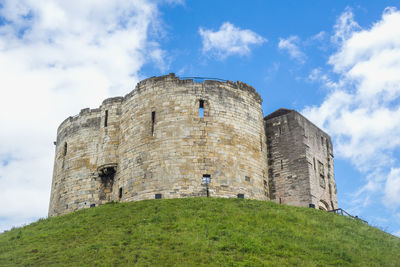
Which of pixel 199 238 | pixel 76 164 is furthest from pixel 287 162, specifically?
pixel 76 164

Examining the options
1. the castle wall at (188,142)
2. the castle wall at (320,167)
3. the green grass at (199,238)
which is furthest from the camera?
the castle wall at (320,167)

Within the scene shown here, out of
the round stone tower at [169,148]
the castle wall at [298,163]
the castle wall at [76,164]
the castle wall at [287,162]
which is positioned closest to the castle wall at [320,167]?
the castle wall at [298,163]

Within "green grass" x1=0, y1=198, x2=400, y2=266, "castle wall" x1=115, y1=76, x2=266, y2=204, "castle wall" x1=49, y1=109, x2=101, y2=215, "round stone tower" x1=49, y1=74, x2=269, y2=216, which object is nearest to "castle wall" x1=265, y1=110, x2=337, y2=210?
"round stone tower" x1=49, y1=74, x2=269, y2=216

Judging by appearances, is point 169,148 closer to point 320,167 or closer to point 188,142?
point 188,142

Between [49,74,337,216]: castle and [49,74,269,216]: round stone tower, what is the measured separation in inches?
2.1

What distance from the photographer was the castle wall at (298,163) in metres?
25.8

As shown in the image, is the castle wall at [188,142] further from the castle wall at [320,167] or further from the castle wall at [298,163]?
the castle wall at [320,167]

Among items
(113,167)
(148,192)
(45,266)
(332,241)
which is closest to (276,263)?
(332,241)

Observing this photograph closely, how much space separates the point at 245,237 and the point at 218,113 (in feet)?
34.3

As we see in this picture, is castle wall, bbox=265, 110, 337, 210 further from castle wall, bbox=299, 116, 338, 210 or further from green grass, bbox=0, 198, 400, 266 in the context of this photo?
green grass, bbox=0, 198, 400, 266

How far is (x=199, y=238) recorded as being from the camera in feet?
52.5

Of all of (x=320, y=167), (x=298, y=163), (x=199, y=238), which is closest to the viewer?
(x=199, y=238)

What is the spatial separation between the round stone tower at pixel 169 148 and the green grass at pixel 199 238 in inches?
89.9

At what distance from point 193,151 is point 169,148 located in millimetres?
1217
